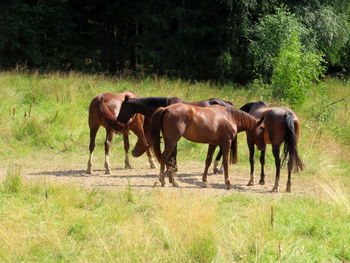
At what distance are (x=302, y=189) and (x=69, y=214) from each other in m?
4.91

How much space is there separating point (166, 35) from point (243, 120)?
616 inches

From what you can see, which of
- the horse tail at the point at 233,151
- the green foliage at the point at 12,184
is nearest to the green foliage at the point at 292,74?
A: the horse tail at the point at 233,151

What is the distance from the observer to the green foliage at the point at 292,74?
16922 mm

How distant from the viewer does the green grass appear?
6.99 meters

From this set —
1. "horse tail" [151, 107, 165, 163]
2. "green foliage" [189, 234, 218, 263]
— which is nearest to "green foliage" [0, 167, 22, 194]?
"horse tail" [151, 107, 165, 163]

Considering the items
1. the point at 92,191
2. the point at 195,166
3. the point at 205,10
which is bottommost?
the point at 195,166

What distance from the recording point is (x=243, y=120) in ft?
36.9

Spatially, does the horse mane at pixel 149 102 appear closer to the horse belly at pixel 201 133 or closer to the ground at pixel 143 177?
the horse belly at pixel 201 133

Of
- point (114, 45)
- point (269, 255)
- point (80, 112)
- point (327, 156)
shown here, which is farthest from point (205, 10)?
point (269, 255)

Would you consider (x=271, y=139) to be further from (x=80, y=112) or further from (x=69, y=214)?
(x=80, y=112)

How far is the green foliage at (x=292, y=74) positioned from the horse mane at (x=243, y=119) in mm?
5979

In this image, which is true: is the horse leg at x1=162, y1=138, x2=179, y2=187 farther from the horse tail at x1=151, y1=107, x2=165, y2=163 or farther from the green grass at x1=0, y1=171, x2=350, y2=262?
the green grass at x1=0, y1=171, x2=350, y2=262

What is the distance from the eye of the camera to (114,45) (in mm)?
29094

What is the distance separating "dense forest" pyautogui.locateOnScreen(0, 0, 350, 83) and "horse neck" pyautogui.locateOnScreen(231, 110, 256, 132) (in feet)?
35.3
